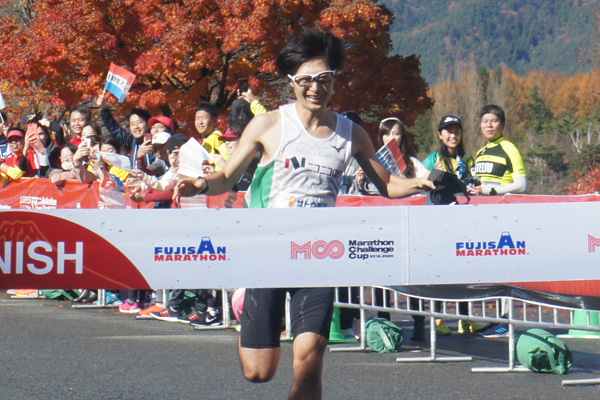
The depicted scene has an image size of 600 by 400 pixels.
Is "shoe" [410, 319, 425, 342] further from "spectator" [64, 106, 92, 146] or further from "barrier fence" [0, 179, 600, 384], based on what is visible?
"spectator" [64, 106, 92, 146]

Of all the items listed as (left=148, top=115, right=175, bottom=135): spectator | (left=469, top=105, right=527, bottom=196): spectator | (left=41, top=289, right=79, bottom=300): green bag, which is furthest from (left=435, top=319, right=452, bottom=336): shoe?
(left=41, top=289, right=79, bottom=300): green bag

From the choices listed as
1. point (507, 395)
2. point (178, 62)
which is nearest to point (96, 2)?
point (178, 62)

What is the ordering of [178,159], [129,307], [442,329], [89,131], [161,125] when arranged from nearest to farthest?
[178,159] → [442,329] → [161,125] → [129,307] → [89,131]

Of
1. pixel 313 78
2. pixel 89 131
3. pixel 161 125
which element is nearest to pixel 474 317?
pixel 313 78

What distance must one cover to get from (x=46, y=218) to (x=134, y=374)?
3225 millimetres

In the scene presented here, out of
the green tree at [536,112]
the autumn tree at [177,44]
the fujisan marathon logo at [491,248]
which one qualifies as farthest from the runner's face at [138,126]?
the green tree at [536,112]

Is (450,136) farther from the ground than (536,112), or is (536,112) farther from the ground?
(536,112)

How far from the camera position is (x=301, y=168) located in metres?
4.77

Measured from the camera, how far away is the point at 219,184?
477cm

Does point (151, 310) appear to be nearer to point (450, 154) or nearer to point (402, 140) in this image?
point (402, 140)

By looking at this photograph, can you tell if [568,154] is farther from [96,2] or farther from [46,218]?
[46,218]

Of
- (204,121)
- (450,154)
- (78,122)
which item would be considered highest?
(78,122)

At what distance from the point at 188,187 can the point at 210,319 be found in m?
5.37

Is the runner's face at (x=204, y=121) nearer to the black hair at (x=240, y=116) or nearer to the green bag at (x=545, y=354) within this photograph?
the black hair at (x=240, y=116)
